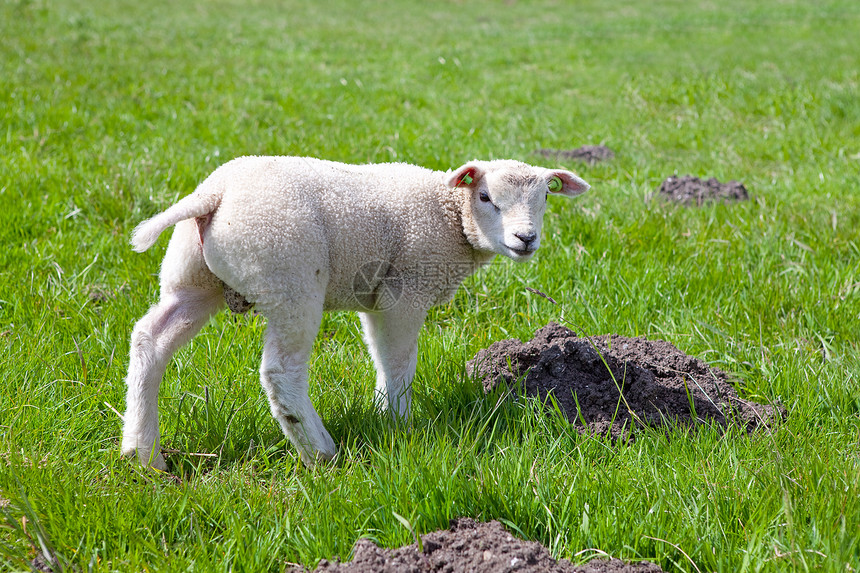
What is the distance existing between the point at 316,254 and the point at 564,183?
3.95 ft

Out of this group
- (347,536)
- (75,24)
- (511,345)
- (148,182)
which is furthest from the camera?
(75,24)

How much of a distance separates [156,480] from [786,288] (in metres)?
3.51

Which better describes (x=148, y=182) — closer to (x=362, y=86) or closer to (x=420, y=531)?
(x=420, y=531)

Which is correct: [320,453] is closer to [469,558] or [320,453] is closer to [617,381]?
[469,558]

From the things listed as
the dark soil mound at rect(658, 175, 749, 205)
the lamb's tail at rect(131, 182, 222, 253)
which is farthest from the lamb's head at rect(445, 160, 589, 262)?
the dark soil mound at rect(658, 175, 749, 205)

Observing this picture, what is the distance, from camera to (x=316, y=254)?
269 centimetres

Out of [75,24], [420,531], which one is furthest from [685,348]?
[75,24]

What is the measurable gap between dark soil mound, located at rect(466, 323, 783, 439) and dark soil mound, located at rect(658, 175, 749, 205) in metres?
2.58

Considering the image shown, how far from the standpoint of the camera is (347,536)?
7.48 feet

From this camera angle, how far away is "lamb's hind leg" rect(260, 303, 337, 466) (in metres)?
2.67

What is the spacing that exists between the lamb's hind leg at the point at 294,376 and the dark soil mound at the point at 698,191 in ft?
12.9

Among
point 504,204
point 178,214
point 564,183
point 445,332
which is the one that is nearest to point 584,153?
point 445,332

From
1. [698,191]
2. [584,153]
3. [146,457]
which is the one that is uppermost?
[584,153]

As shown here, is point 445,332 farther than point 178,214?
Yes
